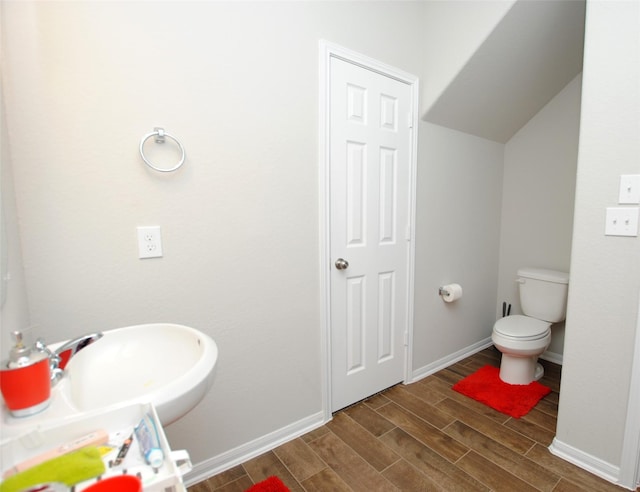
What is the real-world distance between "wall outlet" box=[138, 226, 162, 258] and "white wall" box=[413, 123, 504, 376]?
1.60 m

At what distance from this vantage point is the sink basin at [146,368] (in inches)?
26.8

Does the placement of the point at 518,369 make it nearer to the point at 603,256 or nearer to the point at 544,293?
the point at 544,293

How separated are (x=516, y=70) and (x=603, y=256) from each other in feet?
4.47

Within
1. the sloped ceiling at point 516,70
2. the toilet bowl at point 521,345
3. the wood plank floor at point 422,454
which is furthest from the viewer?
the toilet bowl at point 521,345

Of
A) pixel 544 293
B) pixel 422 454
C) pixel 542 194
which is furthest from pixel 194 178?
pixel 542 194

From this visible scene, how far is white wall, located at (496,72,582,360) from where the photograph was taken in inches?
93.7

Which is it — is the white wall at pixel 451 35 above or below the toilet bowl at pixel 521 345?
above

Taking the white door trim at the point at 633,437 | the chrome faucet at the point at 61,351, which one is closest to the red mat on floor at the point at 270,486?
the chrome faucet at the point at 61,351

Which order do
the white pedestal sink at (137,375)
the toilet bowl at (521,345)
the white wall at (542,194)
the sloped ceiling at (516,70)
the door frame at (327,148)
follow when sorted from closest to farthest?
the white pedestal sink at (137,375) → the door frame at (327,148) → the sloped ceiling at (516,70) → the toilet bowl at (521,345) → the white wall at (542,194)

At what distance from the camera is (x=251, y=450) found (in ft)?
5.17

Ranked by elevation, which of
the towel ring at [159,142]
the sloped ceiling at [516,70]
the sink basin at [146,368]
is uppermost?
the sloped ceiling at [516,70]

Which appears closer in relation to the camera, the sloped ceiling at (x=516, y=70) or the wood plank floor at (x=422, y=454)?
the wood plank floor at (x=422, y=454)

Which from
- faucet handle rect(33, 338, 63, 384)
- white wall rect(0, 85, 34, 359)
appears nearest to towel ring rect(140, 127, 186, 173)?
white wall rect(0, 85, 34, 359)

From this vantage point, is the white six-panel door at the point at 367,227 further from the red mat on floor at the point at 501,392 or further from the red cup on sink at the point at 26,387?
the red cup on sink at the point at 26,387
